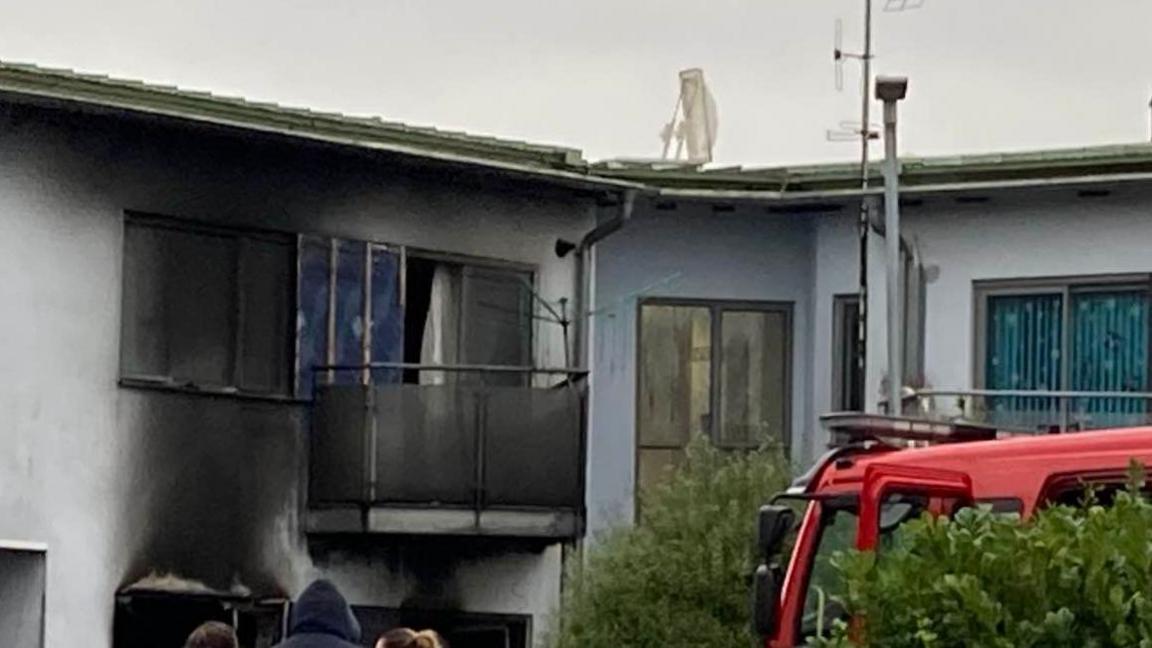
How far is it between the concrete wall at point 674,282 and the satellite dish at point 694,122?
1751mm

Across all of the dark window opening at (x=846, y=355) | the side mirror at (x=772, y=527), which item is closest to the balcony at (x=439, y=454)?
the dark window opening at (x=846, y=355)

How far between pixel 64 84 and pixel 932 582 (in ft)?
59.2

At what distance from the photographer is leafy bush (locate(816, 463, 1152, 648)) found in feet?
27.1

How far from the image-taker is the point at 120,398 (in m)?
25.1

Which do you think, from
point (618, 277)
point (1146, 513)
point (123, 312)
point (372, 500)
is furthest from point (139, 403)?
point (1146, 513)

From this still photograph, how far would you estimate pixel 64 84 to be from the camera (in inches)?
1006

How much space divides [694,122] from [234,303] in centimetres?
769

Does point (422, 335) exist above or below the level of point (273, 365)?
above

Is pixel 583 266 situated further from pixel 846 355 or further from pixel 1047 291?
pixel 1047 291

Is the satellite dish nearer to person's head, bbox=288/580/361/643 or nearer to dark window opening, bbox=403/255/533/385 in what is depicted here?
dark window opening, bbox=403/255/533/385

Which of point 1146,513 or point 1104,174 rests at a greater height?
point 1104,174

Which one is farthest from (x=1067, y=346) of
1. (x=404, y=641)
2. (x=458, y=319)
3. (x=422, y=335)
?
(x=404, y=641)

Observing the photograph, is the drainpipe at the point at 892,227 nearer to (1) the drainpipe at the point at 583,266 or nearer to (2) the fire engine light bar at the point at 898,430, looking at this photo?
(1) the drainpipe at the point at 583,266

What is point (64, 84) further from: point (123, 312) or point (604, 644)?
point (604, 644)
